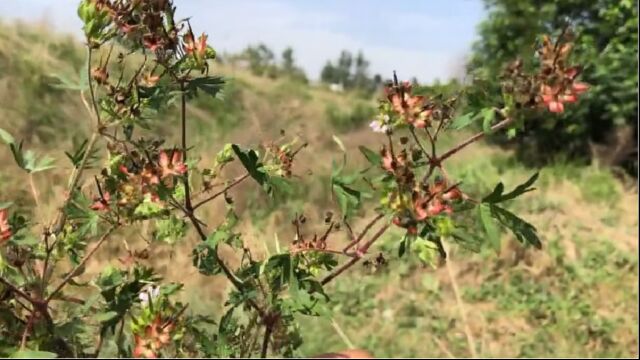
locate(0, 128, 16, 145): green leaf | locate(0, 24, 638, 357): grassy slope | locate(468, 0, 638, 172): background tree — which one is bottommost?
locate(0, 128, 16, 145): green leaf

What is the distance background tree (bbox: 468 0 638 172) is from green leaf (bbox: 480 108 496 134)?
7.41 metres

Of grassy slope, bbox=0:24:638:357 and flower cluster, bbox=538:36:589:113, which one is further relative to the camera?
grassy slope, bbox=0:24:638:357

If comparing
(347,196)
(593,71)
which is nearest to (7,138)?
(347,196)

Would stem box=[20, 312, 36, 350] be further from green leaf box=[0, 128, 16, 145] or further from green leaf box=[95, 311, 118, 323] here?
green leaf box=[0, 128, 16, 145]

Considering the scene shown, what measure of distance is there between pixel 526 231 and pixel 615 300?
4415 millimetres

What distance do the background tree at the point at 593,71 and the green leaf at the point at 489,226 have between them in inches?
292

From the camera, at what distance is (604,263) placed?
5.32 metres

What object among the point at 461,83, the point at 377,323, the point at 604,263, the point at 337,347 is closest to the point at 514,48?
the point at 604,263

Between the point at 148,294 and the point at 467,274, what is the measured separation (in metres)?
4.58

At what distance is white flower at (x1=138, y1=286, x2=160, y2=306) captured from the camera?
721mm

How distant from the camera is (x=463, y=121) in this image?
744 mm

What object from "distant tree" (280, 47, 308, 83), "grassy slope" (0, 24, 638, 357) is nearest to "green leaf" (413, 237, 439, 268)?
"grassy slope" (0, 24, 638, 357)

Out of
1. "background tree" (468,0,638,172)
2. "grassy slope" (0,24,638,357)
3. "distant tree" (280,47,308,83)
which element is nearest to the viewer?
"grassy slope" (0,24,638,357)

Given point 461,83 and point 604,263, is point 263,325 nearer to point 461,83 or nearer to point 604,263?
point 461,83
